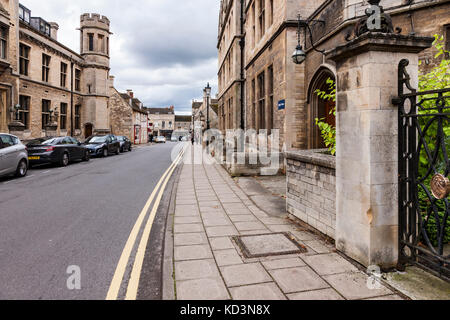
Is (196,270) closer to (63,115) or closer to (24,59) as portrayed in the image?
(24,59)

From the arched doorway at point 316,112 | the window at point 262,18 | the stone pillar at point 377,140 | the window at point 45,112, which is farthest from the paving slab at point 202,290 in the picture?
the window at point 45,112

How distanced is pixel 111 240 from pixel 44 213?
2.54 metres

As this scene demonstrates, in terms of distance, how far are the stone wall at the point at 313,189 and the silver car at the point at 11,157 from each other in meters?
10.3

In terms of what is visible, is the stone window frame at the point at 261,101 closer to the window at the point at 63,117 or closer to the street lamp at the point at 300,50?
the street lamp at the point at 300,50

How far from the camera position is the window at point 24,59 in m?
22.1

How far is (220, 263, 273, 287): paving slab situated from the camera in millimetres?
3291

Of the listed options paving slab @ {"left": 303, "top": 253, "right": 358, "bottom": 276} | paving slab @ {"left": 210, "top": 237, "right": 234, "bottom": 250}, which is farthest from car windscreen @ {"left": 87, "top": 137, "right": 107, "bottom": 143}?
paving slab @ {"left": 303, "top": 253, "right": 358, "bottom": 276}

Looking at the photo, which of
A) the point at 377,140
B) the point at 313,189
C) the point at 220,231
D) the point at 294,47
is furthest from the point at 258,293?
the point at 294,47

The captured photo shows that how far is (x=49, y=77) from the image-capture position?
25.6 meters

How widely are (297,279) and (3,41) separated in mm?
23477

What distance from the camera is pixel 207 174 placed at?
41.1ft

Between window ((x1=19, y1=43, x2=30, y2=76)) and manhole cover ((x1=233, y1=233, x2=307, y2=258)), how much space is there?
25.1m

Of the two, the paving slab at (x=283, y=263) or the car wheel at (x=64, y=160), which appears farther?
the car wheel at (x=64, y=160)
